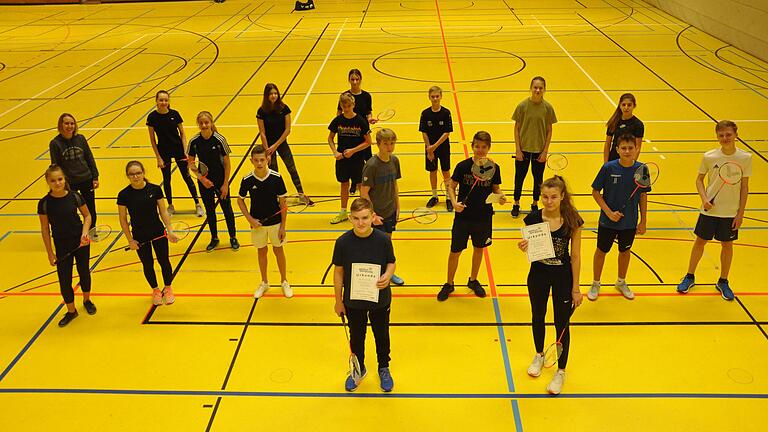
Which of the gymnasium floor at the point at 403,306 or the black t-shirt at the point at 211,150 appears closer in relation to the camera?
the gymnasium floor at the point at 403,306

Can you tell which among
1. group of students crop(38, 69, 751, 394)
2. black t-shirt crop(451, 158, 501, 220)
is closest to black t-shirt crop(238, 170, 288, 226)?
group of students crop(38, 69, 751, 394)

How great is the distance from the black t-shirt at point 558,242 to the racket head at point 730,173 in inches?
90.1

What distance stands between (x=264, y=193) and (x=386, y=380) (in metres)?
2.45

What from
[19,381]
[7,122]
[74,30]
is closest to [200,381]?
[19,381]

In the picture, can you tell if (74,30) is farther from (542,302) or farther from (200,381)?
(542,302)

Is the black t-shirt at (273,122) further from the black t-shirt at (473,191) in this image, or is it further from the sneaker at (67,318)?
the sneaker at (67,318)

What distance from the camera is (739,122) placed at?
474 inches

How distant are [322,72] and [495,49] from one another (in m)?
5.75

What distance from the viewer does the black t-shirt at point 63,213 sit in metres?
6.12

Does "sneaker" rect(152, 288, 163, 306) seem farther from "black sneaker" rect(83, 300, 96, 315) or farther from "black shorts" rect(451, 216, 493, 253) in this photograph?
"black shorts" rect(451, 216, 493, 253)

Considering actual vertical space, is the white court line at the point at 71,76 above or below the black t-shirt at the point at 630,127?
below

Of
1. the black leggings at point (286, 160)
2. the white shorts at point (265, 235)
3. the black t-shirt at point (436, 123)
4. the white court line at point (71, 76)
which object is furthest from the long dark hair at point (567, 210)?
the white court line at point (71, 76)

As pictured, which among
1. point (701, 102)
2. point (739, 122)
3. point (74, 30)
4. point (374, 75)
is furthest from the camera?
point (74, 30)

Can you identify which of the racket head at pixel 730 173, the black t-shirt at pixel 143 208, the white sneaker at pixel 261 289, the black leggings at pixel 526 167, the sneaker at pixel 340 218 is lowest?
the sneaker at pixel 340 218
